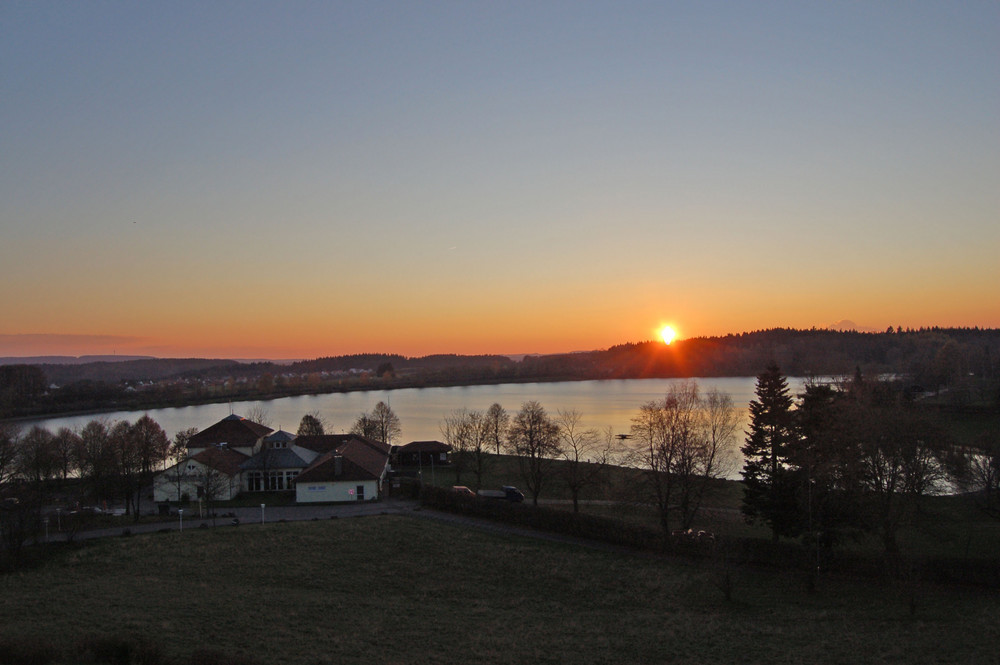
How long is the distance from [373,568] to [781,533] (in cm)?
1332

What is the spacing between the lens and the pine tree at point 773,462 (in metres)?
21.5

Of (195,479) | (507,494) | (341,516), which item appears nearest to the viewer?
(341,516)

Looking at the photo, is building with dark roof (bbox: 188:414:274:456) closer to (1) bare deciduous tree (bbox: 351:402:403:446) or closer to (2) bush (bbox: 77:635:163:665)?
(1) bare deciduous tree (bbox: 351:402:403:446)

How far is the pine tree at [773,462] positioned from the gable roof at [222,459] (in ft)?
81.8

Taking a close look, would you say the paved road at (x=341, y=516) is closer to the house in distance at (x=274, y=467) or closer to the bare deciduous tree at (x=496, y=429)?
the house in distance at (x=274, y=467)

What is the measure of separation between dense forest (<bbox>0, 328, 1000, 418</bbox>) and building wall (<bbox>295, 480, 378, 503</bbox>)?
127ft

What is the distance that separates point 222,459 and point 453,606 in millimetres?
23252

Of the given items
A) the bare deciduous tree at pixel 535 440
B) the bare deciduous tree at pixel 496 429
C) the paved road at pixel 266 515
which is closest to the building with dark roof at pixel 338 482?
the paved road at pixel 266 515

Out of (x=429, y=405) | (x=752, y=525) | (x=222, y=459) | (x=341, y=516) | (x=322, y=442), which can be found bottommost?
(x=752, y=525)

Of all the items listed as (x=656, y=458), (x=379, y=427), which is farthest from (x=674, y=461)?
(x=379, y=427)

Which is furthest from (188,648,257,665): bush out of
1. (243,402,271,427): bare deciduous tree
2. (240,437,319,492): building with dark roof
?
(243,402,271,427): bare deciduous tree

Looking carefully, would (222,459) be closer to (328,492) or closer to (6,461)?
(328,492)

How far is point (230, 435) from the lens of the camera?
4144 cm

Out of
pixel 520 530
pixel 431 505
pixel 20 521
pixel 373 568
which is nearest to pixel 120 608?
pixel 373 568
